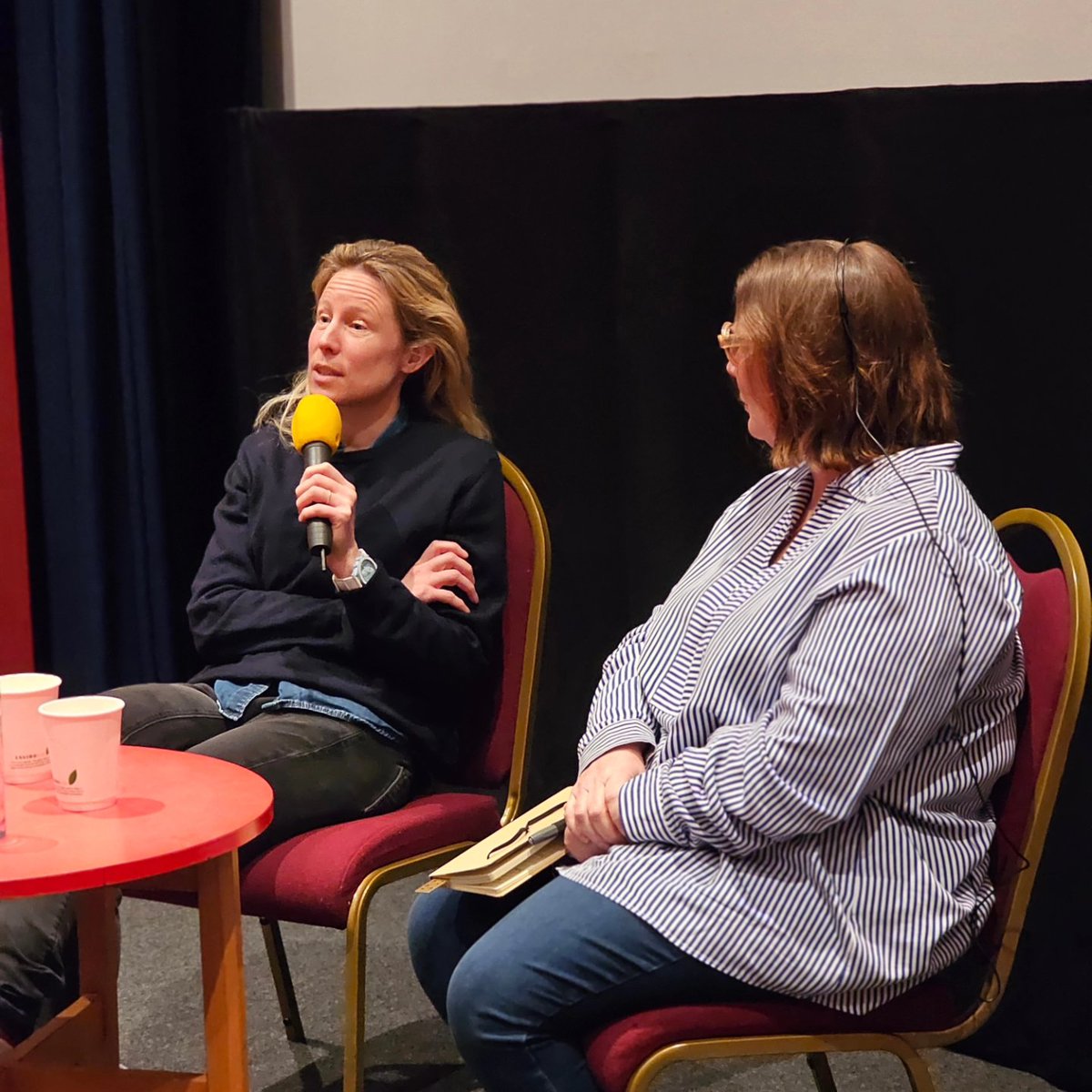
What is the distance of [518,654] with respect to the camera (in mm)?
2232

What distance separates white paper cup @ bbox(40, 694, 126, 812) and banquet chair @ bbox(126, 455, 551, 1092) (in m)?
0.33

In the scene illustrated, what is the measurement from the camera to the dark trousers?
1857mm

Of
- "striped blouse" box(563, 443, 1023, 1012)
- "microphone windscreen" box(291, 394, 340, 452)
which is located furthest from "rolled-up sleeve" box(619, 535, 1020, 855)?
"microphone windscreen" box(291, 394, 340, 452)

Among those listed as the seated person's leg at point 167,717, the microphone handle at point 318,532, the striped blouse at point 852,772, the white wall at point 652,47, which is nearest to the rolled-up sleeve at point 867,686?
the striped blouse at point 852,772

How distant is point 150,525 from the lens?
3402 millimetres

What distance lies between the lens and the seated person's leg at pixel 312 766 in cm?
201

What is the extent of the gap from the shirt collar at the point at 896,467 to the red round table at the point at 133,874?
732 mm

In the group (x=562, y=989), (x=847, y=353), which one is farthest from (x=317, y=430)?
(x=562, y=989)

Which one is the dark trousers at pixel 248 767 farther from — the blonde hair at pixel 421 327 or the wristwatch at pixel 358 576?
the blonde hair at pixel 421 327

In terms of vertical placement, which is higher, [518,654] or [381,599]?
[381,599]

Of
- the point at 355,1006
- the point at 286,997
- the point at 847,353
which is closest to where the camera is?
the point at 847,353

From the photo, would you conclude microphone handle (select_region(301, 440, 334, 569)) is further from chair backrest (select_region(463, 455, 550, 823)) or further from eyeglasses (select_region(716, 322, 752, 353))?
eyeglasses (select_region(716, 322, 752, 353))

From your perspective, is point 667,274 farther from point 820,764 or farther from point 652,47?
point 820,764

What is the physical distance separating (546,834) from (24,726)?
0.59m
